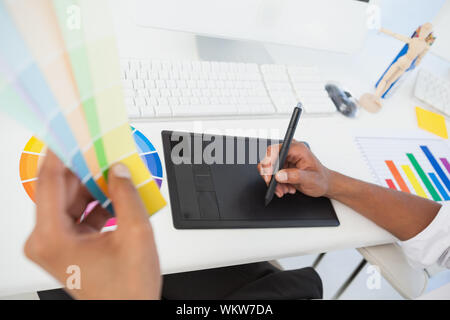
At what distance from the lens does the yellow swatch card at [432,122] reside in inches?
36.3

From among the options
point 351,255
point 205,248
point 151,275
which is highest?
point 151,275

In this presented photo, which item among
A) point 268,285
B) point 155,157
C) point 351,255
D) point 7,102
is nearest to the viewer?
A: point 7,102

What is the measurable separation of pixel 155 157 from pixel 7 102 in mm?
332

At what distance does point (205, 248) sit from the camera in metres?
0.51

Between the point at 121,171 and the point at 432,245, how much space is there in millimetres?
571

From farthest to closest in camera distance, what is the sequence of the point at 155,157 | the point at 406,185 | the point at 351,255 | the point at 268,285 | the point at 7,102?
the point at 351,255, the point at 406,185, the point at 155,157, the point at 268,285, the point at 7,102

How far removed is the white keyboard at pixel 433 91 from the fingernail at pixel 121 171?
0.99 metres

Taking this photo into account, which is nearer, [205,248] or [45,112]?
[45,112]

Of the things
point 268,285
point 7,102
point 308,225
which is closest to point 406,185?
point 308,225

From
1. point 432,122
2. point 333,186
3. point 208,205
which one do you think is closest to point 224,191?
point 208,205

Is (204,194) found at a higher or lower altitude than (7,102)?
lower

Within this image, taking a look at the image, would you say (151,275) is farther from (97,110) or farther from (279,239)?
(279,239)

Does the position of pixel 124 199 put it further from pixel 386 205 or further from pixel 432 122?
pixel 432 122

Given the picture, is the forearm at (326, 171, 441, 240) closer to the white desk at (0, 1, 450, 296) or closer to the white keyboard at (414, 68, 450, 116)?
the white desk at (0, 1, 450, 296)
